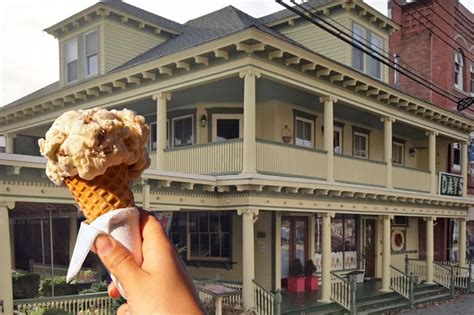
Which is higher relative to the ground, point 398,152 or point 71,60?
point 71,60

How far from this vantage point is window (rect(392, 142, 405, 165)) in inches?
753

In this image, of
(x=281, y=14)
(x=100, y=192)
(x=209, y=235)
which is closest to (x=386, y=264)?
(x=209, y=235)

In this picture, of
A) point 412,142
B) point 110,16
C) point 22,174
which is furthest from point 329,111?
point 412,142

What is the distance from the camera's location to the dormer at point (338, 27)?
15.2 meters

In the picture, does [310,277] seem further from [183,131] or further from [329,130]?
[183,131]

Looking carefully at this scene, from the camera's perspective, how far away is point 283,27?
1602 centimetres

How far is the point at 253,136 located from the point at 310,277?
592cm

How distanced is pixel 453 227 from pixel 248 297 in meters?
14.3

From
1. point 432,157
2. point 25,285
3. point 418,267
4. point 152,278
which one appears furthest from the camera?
point 418,267

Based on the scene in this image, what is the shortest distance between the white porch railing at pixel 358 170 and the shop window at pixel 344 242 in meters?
2.79

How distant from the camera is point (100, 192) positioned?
1.29 m

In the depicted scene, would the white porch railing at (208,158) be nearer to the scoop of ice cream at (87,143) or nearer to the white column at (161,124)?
the white column at (161,124)

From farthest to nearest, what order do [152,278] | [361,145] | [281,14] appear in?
1. [361,145]
2. [281,14]
3. [152,278]

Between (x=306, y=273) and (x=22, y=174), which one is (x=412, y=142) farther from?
(x=22, y=174)
